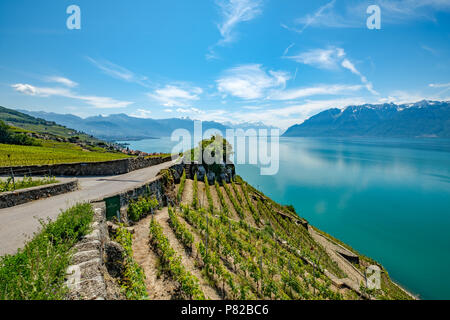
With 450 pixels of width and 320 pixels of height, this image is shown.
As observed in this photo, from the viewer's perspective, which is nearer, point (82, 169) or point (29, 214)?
point (29, 214)

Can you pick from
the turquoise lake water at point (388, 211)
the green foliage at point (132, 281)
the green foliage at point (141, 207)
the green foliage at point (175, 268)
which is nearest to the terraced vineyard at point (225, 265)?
the green foliage at point (175, 268)

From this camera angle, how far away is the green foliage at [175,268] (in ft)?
24.5

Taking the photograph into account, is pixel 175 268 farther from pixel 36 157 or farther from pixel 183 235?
pixel 36 157

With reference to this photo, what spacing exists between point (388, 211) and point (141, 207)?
67.7 meters

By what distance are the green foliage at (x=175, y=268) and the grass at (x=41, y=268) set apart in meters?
3.54

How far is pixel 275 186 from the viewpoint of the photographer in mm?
80938

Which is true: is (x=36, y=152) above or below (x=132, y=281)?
above

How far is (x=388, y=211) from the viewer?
57.1 metres

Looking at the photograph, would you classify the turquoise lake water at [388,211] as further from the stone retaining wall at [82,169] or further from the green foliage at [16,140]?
the green foliage at [16,140]

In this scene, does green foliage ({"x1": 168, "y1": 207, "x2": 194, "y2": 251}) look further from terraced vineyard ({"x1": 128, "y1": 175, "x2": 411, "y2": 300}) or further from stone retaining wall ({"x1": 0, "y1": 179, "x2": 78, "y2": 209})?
stone retaining wall ({"x1": 0, "y1": 179, "x2": 78, "y2": 209})

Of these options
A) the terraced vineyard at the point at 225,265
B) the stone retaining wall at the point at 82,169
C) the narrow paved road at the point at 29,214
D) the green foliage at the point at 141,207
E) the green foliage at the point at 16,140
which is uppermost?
the green foliage at the point at 16,140

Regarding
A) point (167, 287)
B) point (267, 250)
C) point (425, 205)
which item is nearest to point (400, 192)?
point (425, 205)

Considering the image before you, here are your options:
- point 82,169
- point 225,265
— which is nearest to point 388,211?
point 225,265
